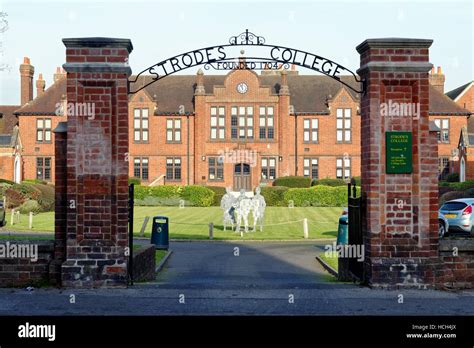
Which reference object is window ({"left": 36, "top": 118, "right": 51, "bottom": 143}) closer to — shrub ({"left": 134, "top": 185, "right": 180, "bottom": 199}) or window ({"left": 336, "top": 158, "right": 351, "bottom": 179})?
shrub ({"left": 134, "top": 185, "right": 180, "bottom": 199})

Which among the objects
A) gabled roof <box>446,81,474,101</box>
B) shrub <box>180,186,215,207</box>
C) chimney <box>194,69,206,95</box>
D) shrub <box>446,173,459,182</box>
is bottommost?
shrub <box>180,186,215,207</box>

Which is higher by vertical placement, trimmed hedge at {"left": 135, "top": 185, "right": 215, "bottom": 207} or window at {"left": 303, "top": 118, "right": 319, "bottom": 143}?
window at {"left": 303, "top": 118, "right": 319, "bottom": 143}

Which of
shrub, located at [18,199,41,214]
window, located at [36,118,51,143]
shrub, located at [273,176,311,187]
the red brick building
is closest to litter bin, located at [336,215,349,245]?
shrub, located at [18,199,41,214]

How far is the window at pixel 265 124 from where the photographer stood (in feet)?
180

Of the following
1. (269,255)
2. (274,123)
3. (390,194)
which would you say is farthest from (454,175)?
(390,194)

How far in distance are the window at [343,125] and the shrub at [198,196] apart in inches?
601

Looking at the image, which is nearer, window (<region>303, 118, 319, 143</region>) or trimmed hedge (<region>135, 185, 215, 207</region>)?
trimmed hedge (<region>135, 185, 215, 207</region>)

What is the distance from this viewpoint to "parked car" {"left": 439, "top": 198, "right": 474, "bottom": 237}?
74.1 ft

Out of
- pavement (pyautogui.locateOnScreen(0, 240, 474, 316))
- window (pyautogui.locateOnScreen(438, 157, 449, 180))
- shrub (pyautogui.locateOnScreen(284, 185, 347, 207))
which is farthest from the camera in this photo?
window (pyautogui.locateOnScreen(438, 157, 449, 180))

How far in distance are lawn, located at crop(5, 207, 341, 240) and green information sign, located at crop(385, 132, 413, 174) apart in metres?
13.9

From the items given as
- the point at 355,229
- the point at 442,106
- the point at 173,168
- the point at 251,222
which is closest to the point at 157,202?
the point at 173,168
